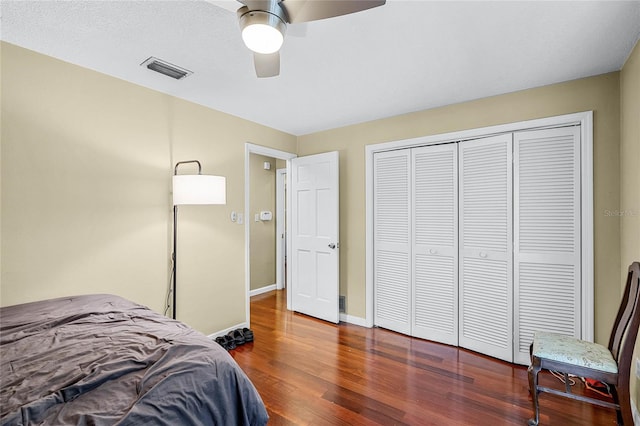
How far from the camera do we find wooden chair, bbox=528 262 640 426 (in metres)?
1.65

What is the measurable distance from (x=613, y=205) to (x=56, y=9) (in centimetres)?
382

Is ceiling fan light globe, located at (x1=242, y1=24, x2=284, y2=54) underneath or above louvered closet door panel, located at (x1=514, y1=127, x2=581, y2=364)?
above

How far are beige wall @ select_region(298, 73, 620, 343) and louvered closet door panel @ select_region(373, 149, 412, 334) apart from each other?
18cm

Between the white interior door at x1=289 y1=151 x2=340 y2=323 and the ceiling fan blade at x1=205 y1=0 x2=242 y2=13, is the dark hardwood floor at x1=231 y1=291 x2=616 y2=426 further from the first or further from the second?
the ceiling fan blade at x1=205 y1=0 x2=242 y2=13

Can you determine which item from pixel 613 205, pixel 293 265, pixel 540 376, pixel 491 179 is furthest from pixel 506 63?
pixel 293 265

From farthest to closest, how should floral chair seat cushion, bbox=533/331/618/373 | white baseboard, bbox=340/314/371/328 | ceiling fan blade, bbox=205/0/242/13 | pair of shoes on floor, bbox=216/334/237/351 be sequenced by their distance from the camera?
white baseboard, bbox=340/314/371/328
pair of shoes on floor, bbox=216/334/237/351
floral chair seat cushion, bbox=533/331/618/373
ceiling fan blade, bbox=205/0/242/13

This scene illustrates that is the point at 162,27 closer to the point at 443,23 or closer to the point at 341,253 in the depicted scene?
the point at 443,23

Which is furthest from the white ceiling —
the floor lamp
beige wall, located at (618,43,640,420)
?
the floor lamp

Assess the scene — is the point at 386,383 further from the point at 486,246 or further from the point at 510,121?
the point at 510,121

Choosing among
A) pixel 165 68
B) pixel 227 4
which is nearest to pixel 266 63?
pixel 227 4

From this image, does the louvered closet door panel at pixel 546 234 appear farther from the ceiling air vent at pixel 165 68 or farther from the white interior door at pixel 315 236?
the ceiling air vent at pixel 165 68

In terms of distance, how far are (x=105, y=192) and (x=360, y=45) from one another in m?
2.18

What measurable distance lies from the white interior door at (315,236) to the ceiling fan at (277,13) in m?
2.32

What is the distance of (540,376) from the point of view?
8.05ft
